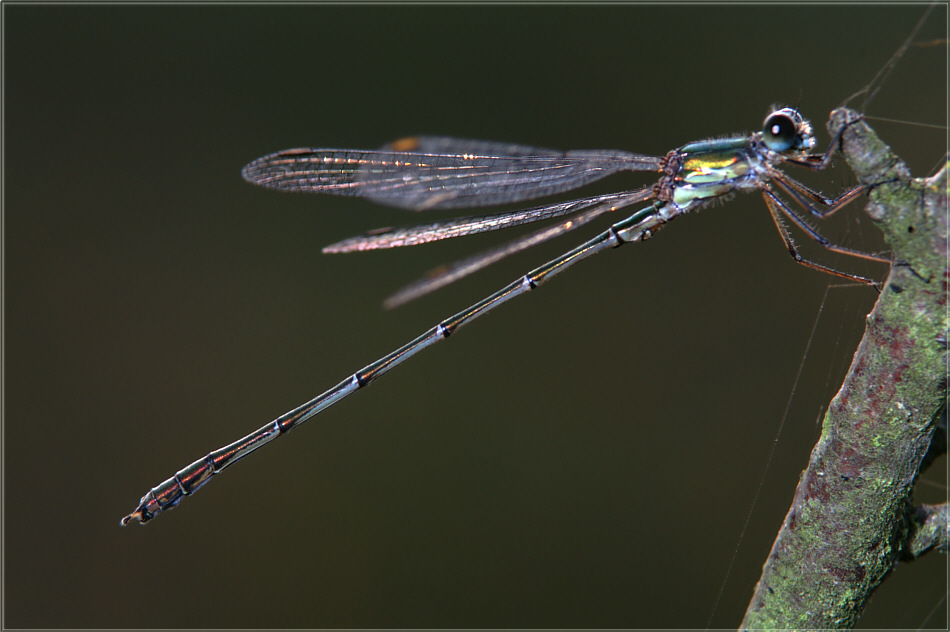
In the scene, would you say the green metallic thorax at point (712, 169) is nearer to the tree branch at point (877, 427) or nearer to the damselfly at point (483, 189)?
the damselfly at point (483, 189)

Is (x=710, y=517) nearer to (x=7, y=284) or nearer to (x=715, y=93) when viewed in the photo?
(x=715, y=93)

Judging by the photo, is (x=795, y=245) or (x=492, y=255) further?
(x=492, y=255)

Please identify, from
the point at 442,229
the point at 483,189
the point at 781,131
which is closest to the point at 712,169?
the point at 781,131

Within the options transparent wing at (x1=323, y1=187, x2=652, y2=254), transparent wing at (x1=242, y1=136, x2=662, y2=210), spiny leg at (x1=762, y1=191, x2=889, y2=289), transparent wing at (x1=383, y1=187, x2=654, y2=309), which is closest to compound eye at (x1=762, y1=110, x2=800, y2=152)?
spiny leg at (x1=762, y1=191, x2=889, y2=289)

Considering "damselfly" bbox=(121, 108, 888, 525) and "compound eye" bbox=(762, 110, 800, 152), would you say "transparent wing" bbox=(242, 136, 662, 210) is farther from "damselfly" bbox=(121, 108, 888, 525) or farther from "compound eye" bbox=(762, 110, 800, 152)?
"compound eye" bbox=(762, 110, 800, 152)

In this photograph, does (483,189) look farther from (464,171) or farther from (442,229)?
(442,229)

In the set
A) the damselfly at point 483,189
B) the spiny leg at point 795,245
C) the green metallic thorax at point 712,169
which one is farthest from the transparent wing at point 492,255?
the spiny leg at point 795,245

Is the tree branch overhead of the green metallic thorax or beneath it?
beneath
